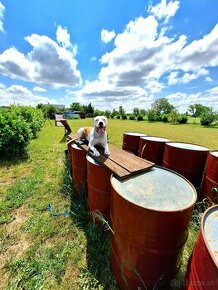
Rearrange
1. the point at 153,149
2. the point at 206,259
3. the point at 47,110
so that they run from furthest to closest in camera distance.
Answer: the point at 47,110
the point at 153,149
the point at 206,259

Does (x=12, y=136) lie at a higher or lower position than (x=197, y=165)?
lower

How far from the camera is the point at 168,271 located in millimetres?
1757

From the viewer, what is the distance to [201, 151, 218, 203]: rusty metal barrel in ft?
9.10

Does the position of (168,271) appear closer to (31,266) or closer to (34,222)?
(31,266)

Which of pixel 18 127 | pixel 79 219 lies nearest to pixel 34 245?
pixel 79 219

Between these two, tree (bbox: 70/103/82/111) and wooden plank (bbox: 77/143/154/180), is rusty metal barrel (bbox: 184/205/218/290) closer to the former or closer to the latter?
wooden plank (bbox: 77/143/154/180)

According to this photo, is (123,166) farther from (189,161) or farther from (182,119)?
(182,119)

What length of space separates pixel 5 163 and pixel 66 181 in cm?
279

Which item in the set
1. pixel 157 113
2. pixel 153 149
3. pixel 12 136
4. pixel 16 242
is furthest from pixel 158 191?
pixel 157 113

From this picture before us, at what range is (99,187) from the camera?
256 centimetres

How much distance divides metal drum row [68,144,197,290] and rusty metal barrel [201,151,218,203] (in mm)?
992

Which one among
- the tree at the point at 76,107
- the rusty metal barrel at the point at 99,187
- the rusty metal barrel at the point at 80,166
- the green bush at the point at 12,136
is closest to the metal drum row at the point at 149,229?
the rusty metal barrel at the point at 99,187

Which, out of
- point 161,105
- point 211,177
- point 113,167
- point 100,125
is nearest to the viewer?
point 113,167

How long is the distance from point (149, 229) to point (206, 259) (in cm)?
53
